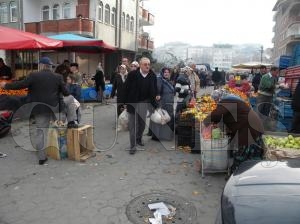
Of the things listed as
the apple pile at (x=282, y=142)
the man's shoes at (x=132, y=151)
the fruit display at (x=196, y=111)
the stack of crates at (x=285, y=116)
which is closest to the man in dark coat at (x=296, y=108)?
the stack of crates at (x=285, y=116)

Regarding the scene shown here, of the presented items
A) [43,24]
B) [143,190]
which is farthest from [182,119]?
[43,24]

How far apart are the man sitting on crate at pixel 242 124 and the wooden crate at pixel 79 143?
2.73 meters

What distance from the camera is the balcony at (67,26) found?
2422 centimetres

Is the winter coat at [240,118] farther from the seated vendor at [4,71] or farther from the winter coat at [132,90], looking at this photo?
the seated vendor at [4,71]

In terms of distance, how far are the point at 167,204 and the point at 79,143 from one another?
8.81 feet

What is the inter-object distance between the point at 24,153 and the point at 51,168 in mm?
1302

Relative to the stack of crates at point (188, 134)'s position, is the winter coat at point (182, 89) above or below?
above

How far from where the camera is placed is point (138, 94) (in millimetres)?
7402

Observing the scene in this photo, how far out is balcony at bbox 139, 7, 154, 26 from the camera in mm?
39094

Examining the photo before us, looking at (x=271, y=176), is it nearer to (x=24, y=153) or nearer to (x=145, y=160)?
(x=145, y=160)

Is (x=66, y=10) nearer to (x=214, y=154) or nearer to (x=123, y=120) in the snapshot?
(x=123, y=120)

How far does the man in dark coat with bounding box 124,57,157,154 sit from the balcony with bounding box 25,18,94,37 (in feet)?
59.4

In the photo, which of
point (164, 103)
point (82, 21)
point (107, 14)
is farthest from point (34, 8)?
point (164, 103)

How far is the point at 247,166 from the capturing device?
362cm
